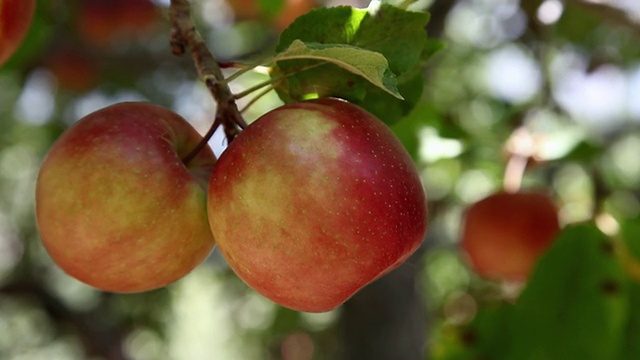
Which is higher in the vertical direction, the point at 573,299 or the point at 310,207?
the point at 310,207

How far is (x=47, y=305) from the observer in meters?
2.44

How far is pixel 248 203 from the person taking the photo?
610 mm

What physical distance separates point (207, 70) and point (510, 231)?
0.86m

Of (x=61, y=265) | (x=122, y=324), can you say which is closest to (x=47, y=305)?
(x=122, y=324)

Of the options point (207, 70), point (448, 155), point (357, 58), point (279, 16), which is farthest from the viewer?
point (279, 16)

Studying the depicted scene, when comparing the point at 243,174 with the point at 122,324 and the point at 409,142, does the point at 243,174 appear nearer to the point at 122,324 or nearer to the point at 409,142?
the point at 409,142

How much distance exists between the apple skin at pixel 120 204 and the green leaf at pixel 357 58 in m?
0.16

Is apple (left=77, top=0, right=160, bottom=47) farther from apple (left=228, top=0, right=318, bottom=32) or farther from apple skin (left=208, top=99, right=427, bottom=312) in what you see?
apple skin (left=208, top=99, right=427, bottom=312)

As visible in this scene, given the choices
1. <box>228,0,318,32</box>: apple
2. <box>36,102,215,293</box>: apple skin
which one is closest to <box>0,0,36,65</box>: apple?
<box>36,102,215,293</box>: apple skin

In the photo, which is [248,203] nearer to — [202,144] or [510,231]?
[202,144]

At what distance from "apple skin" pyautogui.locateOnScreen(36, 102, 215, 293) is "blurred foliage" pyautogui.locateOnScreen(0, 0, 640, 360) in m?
0.24

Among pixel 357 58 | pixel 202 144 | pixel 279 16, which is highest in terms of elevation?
pixel 357 58

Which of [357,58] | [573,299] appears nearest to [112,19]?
[573,299]

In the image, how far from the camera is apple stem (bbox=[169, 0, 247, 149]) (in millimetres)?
688
